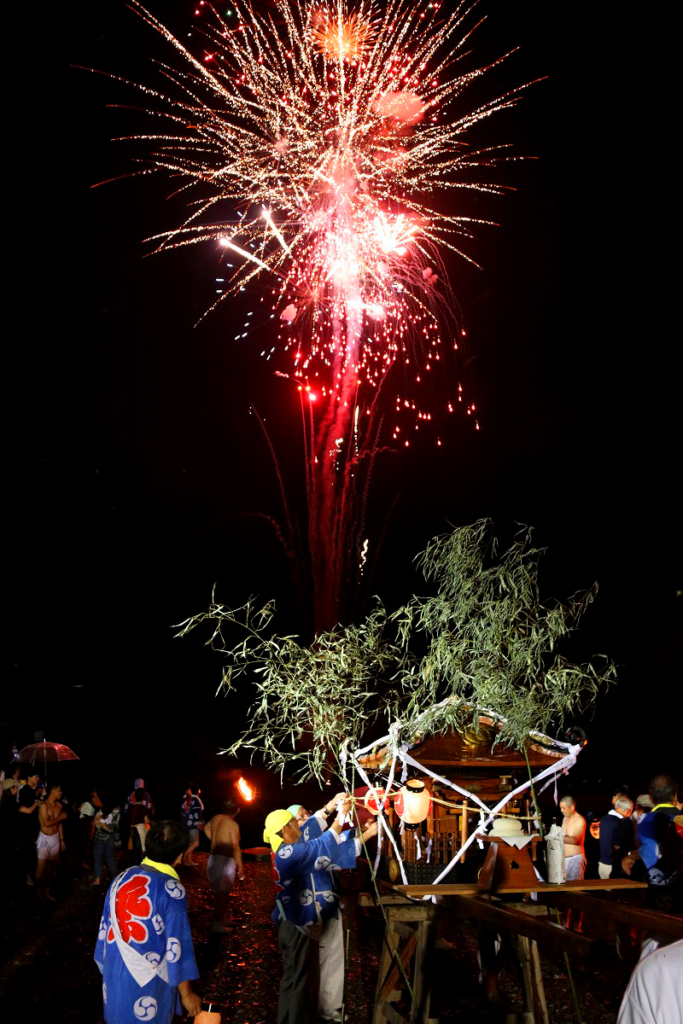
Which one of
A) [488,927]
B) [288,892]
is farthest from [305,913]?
[488,927]

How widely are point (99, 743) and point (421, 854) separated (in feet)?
99.5

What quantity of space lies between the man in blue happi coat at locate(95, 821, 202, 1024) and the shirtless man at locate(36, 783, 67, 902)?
977 cm

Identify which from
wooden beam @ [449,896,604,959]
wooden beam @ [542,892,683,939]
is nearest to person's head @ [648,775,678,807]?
wooden beam @ [542,892,683,939]

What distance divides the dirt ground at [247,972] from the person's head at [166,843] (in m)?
2.60

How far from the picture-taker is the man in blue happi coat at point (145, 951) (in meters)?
4.18

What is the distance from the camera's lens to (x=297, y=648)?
7.06 metres

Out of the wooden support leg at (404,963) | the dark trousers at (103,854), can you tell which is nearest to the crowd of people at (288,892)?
the wooden support leg at (404,963)

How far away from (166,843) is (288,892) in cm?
251

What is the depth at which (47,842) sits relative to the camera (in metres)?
13.2

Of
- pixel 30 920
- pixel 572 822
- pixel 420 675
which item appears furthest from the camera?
pixel 30 920

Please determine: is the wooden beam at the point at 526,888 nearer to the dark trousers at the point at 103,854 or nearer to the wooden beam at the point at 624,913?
the wooden beam at the point at 624,913

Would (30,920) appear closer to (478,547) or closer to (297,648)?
(297,648)

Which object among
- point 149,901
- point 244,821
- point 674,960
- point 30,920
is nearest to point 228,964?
point 30,920

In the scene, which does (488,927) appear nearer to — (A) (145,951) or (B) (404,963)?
(B) (404,963)
